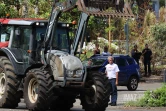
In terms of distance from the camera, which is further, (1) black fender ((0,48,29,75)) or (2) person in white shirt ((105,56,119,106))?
(2) person in white shirt ((105,56,119,106))

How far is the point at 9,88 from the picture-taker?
58.4 feet

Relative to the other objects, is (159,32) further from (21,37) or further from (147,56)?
(21,37)

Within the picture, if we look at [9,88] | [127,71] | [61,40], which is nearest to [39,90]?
[9,88]

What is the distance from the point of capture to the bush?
1939cm

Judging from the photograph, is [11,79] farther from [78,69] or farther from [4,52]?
[78,69]

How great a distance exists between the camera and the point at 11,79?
17922 mm

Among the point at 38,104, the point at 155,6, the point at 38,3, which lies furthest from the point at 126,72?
the point at 155,6

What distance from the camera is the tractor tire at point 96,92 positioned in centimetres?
1680

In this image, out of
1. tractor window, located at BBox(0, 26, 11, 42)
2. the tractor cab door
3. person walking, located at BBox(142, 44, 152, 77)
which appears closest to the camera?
the tractor cab door

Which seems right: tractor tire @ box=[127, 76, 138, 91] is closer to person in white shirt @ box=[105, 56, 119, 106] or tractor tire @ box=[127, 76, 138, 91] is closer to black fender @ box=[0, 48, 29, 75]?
person in white shirt @ box=[105, 56, 119, 106]

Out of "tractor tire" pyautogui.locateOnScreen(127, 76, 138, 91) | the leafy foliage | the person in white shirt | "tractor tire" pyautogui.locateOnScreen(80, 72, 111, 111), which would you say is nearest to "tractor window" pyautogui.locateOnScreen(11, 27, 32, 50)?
"tractor tire" pyautogui.locateOnScreen(80, 72, 111, 111)

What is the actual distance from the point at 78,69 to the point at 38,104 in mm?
1520

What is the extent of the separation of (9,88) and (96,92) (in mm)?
2731

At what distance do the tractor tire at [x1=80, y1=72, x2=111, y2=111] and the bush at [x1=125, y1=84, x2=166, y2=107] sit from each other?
107 inches
